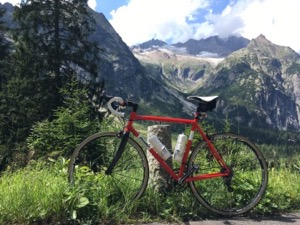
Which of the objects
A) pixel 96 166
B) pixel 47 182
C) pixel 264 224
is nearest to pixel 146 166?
pixel 96 166

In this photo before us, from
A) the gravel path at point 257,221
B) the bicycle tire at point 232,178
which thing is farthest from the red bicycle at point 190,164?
the gravel path at point 257,221

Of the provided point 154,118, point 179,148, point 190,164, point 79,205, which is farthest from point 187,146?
point 79,205

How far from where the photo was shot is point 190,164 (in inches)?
263

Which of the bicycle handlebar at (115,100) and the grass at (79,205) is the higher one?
the bicycle handlebar at (115,100)

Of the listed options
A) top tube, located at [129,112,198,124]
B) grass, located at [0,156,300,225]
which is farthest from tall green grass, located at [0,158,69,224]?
top tube, located at [129,112,198,124]

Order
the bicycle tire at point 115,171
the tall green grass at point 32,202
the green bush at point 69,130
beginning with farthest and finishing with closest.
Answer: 1. the green bush at point 69,130
2. the bicycle tire at point 115,171
3. the tall green grass at point 32,202

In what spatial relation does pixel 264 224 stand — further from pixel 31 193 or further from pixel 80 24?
pixel 80 24

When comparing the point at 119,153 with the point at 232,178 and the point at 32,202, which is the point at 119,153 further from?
the point at 232,178

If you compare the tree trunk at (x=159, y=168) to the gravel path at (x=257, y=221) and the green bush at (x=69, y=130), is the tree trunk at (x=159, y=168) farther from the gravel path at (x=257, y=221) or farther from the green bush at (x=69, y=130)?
the green bush at (x=69, y=130)

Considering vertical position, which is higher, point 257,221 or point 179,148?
point 179,148

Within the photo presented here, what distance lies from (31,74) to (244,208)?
27074mm

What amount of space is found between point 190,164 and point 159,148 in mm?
582

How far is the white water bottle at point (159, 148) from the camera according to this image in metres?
6.61

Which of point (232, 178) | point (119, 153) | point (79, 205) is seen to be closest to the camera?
point (79, 205)
